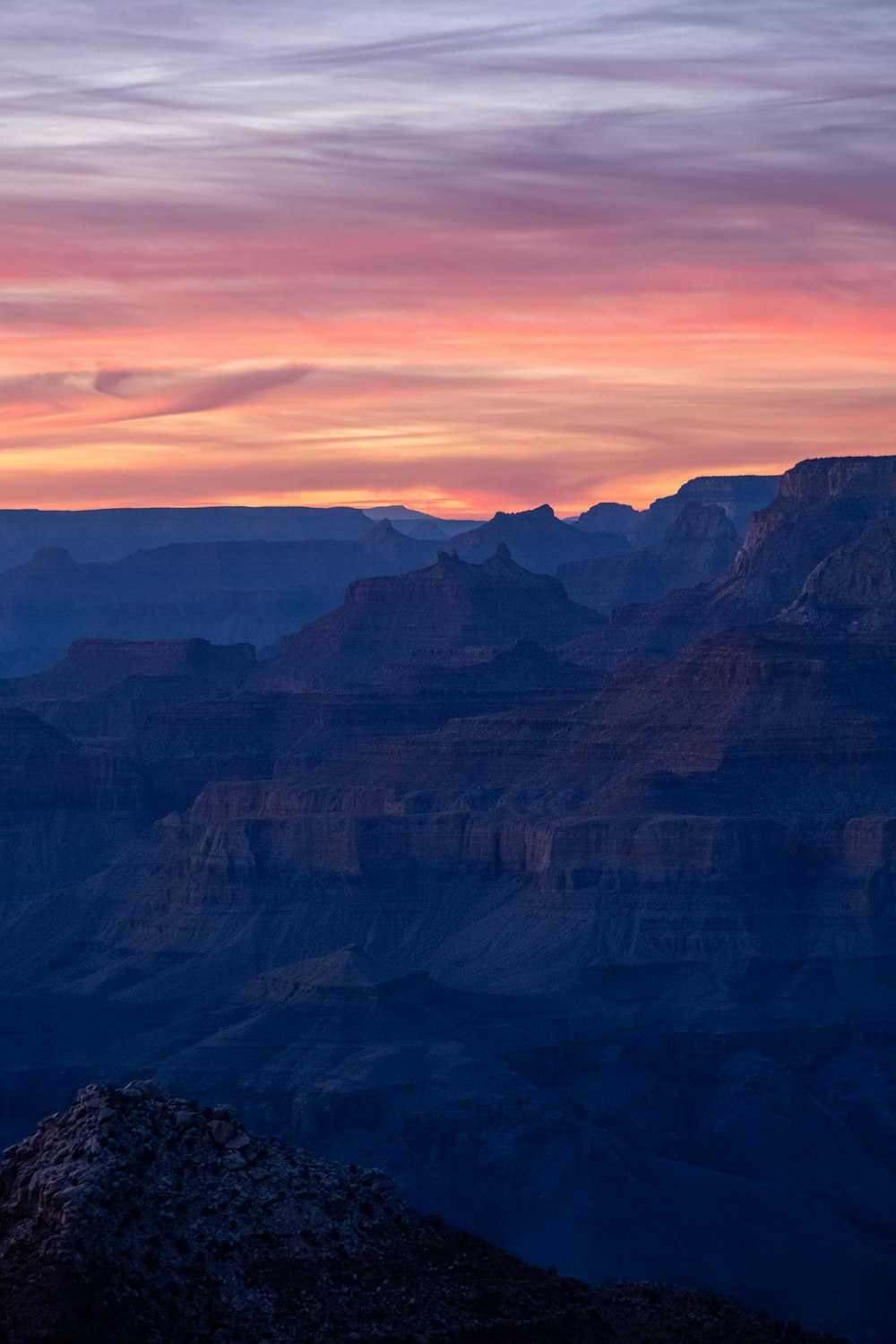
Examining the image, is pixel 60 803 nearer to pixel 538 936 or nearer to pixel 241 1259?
pixel 538 936

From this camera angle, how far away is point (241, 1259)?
119 ft

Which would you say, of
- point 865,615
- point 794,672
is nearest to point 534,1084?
point 794,672

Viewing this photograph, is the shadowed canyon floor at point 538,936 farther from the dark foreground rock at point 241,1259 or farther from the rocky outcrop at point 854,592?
the dark foreground rock at point 241,1259

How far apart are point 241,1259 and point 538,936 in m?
108

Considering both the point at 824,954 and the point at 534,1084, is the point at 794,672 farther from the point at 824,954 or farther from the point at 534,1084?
the point at 534,1084

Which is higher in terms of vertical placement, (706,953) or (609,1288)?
(609,1288)

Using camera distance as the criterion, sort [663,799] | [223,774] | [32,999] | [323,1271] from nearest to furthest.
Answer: [323,1271], [32,999], [663,799], [223,774]

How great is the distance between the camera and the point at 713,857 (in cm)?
14488

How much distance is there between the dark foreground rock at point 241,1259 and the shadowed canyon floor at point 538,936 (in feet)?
170

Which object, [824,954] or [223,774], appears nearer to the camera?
[824,954]

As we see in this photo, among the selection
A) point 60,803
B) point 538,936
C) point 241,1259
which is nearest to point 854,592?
point 538,936

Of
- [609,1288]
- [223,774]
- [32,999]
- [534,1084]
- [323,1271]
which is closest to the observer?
[323,1271]

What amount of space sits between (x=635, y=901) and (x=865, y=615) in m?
39.5

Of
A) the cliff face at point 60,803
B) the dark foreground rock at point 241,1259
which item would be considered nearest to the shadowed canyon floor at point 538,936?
the cliff face at point 60,803
